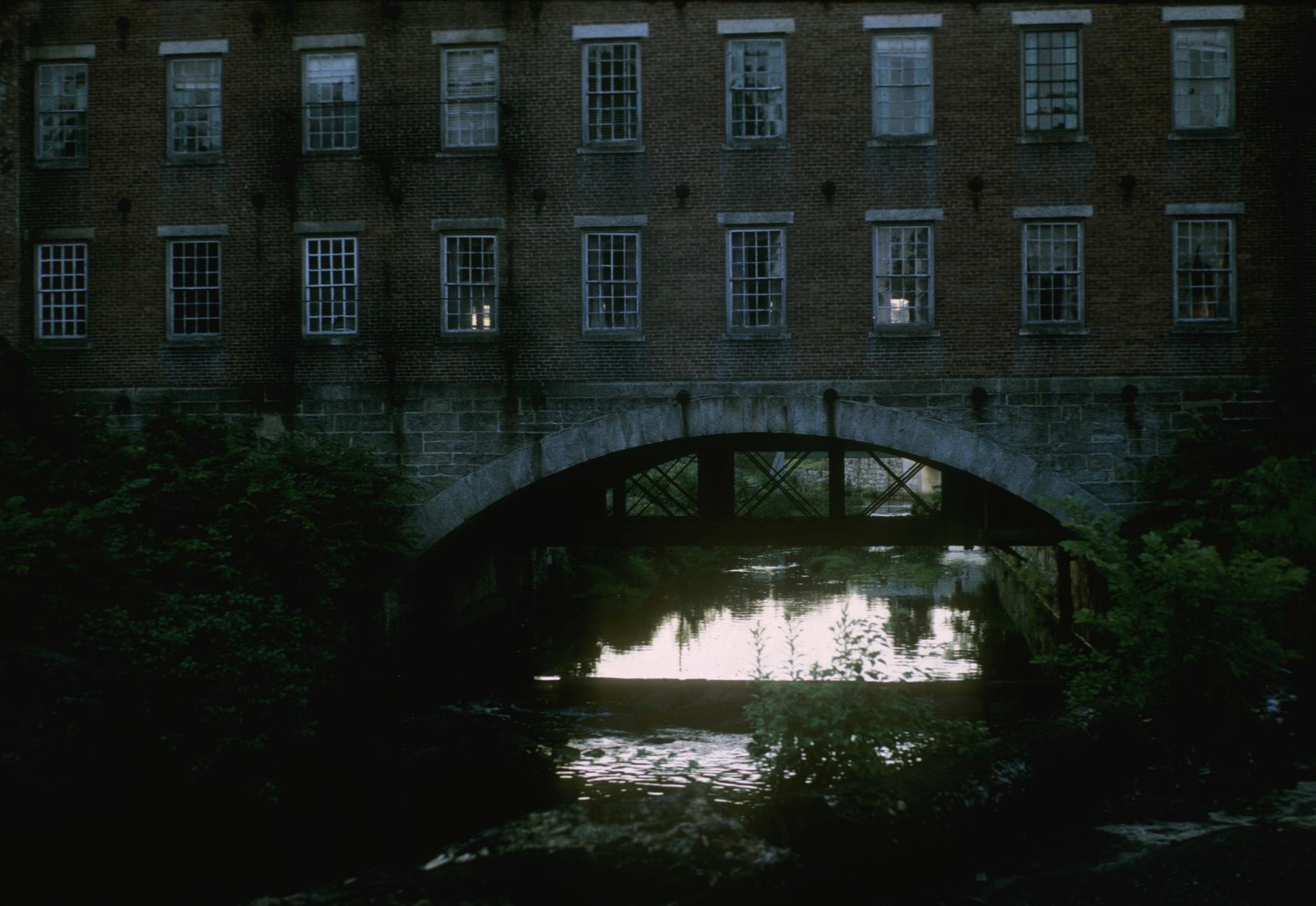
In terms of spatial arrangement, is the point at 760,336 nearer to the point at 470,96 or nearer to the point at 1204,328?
the point at 470,96

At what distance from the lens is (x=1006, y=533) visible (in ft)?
59.3

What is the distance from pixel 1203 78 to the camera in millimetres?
16484

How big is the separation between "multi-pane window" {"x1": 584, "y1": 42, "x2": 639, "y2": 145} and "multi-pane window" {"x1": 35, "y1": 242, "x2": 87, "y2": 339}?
8707 mm

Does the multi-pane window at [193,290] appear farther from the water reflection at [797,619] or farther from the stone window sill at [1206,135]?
the stone window sill at [1206,135]

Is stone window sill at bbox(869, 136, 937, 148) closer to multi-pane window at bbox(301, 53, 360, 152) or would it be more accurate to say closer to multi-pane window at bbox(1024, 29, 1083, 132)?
multi-pane window at bbox(1024, 29, 1083, 132)

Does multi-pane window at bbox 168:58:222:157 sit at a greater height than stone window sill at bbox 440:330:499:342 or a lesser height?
greater

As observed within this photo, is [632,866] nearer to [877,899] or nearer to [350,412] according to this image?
[877,899]

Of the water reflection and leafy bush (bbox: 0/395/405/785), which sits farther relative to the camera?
the water reflection

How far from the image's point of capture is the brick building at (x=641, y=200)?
16.5 metres

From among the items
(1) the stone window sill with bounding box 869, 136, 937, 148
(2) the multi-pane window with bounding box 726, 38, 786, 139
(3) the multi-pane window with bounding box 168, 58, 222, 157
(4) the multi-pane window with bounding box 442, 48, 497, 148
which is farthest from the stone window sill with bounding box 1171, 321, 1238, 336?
(3) the multi-pane window with bounding box 168, 58, 222, 157

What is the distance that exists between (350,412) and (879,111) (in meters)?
9.64

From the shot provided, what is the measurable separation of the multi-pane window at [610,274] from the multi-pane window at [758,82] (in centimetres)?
244

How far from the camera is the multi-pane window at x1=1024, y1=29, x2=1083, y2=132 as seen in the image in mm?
16609

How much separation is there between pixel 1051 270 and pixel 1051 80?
9.64 feet
